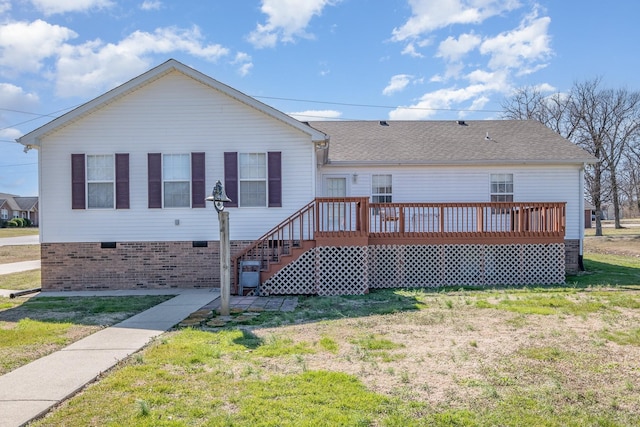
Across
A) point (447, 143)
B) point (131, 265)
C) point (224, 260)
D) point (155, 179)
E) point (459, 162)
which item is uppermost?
point (447, 143)

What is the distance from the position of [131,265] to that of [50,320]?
161 inches

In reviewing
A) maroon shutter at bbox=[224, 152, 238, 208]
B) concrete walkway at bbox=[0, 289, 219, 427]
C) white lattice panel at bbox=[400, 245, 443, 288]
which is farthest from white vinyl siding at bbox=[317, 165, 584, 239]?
concrete walkway at bbox=[0, 289, 219, 427]

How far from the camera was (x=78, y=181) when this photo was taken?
466 inches

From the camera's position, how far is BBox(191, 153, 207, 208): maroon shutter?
1184 centimetres

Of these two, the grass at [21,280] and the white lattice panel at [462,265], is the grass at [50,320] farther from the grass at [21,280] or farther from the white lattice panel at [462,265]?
the white lattice panel at [462,265]

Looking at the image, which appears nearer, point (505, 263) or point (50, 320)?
point (50, 320)

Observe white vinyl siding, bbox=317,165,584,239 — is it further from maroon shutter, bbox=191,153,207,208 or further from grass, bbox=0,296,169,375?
grass, bbox=0,296,169,375

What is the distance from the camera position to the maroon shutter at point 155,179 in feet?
38.9

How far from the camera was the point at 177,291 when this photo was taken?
450 inches

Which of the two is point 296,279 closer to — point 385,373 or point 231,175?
point 231,175

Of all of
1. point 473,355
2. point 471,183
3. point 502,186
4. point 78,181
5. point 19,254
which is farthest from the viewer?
point 19,254

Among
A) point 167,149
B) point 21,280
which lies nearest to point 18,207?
point 21,280

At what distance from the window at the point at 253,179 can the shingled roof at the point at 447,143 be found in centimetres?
268

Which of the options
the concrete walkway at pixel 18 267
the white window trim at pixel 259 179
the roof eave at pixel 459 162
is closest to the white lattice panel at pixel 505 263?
the roof eave at pixel 459 162
